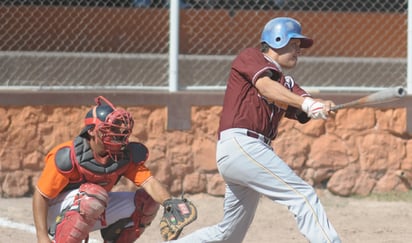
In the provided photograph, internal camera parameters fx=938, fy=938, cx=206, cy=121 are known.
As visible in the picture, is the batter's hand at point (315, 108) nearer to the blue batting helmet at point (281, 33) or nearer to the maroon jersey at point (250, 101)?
the maroon jersey at point (250, 101)

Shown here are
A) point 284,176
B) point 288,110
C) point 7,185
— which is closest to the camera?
point 284,176

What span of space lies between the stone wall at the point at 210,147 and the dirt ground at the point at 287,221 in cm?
15

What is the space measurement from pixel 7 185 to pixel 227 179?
3122 mm

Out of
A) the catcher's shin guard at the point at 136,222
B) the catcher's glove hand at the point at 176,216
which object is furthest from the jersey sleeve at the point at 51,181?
the catcher's glove hand at the point at 176,216

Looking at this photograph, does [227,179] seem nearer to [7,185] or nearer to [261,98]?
[261,98]

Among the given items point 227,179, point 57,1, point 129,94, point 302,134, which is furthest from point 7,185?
point 227,179

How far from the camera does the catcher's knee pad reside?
5242mm

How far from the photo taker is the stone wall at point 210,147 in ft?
26.0

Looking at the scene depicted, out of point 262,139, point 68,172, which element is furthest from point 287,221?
point 68,172

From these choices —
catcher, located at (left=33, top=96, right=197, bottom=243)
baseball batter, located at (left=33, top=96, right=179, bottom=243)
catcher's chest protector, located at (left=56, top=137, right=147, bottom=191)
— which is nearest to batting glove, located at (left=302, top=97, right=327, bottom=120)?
catcher, located at (left=33, top=96, right=197, bottom=243)

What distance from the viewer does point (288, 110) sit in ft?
18.6

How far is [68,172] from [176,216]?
67 centimetres

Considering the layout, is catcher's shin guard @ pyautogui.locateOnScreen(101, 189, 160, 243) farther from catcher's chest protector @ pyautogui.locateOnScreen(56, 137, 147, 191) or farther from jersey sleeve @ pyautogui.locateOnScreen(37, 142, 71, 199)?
jersey sleeve @ pyautogui.locateOnScreen(37, 142, 71, 199)

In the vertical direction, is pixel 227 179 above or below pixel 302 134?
above
